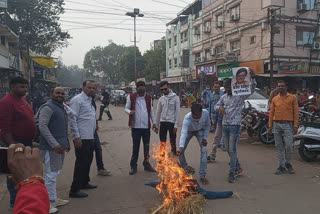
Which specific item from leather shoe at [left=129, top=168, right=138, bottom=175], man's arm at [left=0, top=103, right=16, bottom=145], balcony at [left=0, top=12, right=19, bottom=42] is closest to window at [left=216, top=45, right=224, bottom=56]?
balcony at [left=0, top=12, right=19, bottom=42]

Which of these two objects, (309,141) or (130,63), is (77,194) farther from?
(130,63)

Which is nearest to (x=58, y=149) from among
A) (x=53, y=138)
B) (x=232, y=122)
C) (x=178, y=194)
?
(x=53, y=138)

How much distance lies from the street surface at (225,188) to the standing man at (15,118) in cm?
114

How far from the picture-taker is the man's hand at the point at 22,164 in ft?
4.25

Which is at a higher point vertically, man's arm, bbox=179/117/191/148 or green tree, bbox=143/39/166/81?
green tree, bbox=143/39/166/81

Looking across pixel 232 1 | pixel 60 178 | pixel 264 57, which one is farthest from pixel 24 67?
pixel 60 178

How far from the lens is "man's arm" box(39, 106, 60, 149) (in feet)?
12.0

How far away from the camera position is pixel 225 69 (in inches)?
895

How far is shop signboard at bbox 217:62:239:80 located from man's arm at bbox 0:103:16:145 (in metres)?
19.6

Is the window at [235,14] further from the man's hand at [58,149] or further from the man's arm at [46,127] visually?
the man's hand at [58,149]

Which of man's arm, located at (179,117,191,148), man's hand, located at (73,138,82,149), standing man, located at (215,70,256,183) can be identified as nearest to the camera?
man's hand, located at (73,138,82,149)

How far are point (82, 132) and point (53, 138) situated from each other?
2.52 ft

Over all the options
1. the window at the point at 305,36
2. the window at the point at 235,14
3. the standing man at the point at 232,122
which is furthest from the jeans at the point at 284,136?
the window at the point at 235,14

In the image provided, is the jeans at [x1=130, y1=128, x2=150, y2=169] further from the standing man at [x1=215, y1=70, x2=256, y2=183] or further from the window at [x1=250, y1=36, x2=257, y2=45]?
the window at [x1=250, y1=36, x2=257, y2=45]
